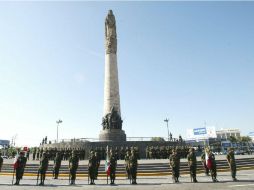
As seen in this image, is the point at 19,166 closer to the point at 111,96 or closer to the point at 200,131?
the point at 111,96

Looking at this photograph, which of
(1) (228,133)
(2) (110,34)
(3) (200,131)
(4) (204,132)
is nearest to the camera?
(2) (110,34)

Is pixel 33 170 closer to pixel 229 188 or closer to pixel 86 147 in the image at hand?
pixel 86 147

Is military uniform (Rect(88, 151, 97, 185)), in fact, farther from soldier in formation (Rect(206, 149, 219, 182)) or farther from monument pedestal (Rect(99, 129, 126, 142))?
monument pedestal (Rect(99, 129, 126, 142))

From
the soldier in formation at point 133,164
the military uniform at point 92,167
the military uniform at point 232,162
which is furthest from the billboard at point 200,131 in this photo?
the military uniform at point 92,167

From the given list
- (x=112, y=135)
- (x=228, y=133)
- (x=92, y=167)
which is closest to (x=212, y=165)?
(x=92, y=167)

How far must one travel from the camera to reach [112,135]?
30.9 metres

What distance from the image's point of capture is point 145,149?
2917cm

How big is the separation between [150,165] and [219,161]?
580 cm

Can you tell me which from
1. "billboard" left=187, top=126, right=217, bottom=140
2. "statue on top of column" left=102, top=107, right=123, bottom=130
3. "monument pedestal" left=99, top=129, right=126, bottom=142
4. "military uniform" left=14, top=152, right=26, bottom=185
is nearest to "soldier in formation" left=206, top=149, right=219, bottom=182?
"military uniform" left=14, top=152, right=26, bottom=185

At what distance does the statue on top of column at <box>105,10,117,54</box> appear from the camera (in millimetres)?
35684

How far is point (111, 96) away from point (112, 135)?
567 centimetres

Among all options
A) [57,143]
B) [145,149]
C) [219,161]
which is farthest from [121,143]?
[219,161]

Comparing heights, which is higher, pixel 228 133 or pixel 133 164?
pixel 228 133

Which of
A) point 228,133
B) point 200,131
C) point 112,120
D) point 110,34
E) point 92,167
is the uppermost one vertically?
point 110,34
